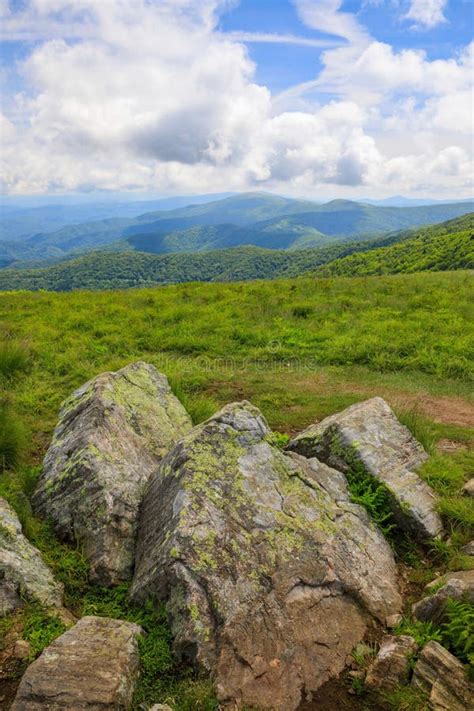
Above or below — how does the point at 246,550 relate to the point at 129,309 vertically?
below

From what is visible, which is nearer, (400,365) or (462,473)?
(462,473)

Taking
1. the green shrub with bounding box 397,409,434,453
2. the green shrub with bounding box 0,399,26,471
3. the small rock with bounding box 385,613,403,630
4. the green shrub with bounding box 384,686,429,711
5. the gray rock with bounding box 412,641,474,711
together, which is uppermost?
the green shrub with bounding box 0,399,26,471

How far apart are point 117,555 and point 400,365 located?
1158 centimetres

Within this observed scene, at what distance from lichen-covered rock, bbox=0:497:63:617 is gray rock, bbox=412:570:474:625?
453 cm

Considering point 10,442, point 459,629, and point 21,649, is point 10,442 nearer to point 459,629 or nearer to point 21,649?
point 21,649

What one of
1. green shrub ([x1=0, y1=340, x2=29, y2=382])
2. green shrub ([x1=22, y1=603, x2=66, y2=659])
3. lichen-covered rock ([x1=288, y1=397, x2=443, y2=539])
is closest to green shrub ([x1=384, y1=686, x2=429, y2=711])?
lichen-covered rock ([x1=288, y1=397, x2=443, y2=539])

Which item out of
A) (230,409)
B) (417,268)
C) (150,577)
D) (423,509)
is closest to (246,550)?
(150,577)

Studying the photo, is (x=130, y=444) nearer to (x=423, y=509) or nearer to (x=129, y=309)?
(x=423, y=509)

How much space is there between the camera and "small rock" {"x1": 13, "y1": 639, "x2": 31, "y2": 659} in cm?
502

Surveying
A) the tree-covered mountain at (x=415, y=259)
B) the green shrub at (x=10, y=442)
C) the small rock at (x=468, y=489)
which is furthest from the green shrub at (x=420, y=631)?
the tree-covered mountain at (x=415, y=259)

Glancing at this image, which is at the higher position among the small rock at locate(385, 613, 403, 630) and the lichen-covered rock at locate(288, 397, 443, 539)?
the lichen-covered rock at locate(288, 397, 443, 539)

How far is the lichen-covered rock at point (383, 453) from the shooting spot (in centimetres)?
723

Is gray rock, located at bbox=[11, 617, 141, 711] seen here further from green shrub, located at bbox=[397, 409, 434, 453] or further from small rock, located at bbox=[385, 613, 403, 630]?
green shrub, located at bbox=[397, 409, 434, 453]

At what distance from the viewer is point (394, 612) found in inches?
233
